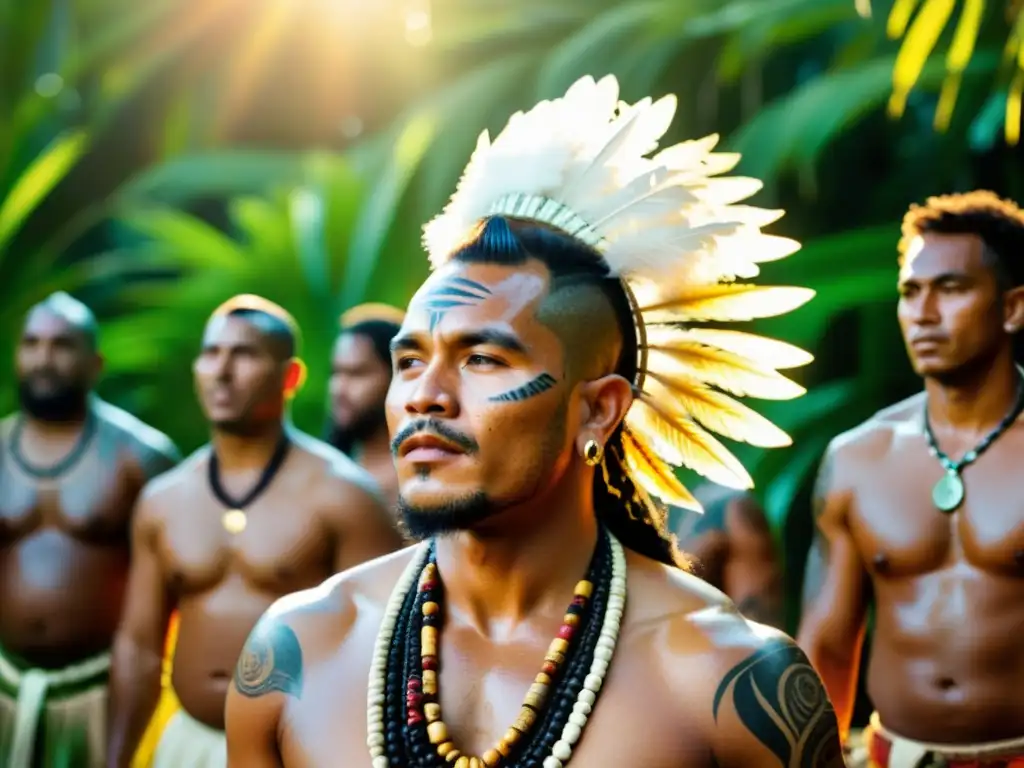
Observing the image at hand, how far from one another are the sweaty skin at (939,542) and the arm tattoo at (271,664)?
275 centimetres

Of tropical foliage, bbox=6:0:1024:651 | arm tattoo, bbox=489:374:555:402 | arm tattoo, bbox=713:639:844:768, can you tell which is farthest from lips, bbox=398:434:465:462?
tropical foliage, bbox=6:0:1024:651

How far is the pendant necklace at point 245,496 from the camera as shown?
6090mm

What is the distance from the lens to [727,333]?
3270mm

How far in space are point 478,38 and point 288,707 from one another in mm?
9253

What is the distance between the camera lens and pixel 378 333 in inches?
301

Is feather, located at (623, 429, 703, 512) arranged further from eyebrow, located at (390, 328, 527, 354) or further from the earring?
eyebrow, located at (390, 328, 527, 354)

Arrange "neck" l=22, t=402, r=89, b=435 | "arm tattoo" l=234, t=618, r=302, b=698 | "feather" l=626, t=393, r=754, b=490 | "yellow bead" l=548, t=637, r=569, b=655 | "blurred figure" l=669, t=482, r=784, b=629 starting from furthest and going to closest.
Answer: "neck" l=22, t=402, r=89, b=435 → "blurred figure" l=669, t=482, r=784, b=629 → "feather" l=626, t=393, r=754, b=490 → "arm tattoo" l=234, t=618, r=302, b=698 → "yellow bead" l=548, t=637, r=569, b=655

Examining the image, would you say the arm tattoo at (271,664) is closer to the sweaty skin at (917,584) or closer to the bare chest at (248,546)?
the sweaty skin at (917,584)

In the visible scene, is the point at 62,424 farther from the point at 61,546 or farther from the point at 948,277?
the point at 948,277

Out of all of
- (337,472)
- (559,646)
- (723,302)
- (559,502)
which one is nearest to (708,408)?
(723,302)

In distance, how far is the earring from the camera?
2.90 metres

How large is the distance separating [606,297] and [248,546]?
327cm

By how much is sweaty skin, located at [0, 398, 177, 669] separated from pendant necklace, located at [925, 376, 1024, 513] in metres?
3.58

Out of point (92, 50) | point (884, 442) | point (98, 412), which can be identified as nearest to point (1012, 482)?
point (884, 442)
